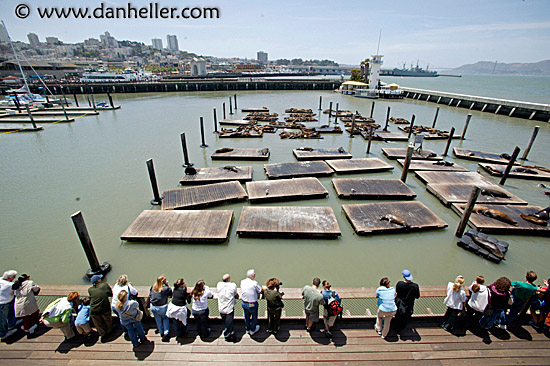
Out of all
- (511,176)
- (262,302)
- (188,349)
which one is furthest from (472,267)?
(511,176)

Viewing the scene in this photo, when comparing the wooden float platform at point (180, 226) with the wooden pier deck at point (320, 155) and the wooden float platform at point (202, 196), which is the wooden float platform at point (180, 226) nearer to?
the wooden float platform at point (202, 196)

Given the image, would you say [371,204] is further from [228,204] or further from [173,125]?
[173,125]

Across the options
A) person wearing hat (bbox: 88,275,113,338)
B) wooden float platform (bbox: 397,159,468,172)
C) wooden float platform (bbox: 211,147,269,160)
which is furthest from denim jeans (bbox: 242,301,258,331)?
wooden float platform (bbox: 397,159,468,172)

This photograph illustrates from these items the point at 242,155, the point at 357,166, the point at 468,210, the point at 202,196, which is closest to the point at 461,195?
the point at 468,210

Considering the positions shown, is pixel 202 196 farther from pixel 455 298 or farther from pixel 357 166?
pixel 455 298

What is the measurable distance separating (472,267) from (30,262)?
1501cm

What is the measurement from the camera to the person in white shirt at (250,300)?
16.0ft

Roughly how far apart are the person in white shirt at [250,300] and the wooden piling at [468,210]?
8.66 metres

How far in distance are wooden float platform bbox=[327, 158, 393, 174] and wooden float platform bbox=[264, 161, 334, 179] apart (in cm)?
58

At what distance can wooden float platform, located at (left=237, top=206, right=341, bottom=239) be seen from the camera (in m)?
9.83

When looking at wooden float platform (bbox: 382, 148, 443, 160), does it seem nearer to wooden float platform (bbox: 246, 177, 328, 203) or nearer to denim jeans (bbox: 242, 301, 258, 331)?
wooden float platform (bbox: 246, 177, 328, 203)

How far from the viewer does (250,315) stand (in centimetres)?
529


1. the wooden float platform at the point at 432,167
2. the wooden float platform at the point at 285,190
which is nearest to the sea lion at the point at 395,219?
the wooden float platform at the point at 285,190

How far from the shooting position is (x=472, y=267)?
8641 mm
